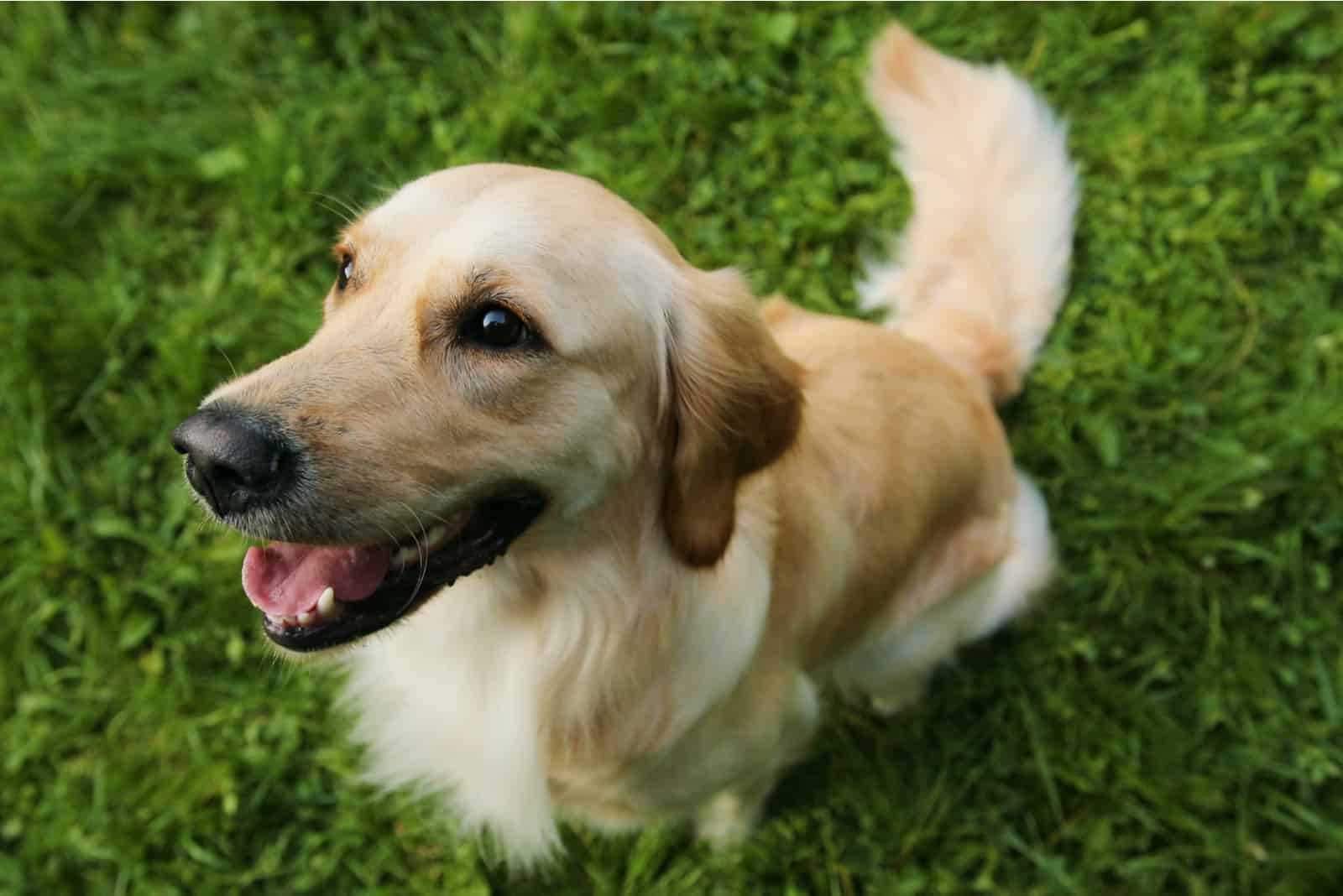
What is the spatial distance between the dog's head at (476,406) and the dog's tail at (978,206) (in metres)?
1.28

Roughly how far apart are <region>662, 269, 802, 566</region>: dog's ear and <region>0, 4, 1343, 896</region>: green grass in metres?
1.45

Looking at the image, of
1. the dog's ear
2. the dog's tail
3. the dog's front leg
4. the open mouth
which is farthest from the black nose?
the dog's tail

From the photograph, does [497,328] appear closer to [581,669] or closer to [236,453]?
[236,453]

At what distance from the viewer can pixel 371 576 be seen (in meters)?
1.86

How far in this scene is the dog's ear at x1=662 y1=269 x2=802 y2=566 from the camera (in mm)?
1931

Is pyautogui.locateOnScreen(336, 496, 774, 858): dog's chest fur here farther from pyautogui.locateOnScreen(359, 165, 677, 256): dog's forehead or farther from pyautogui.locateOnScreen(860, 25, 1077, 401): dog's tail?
pyautogui.locateOnScreen(860, 25, 1077, 401): dog's tail

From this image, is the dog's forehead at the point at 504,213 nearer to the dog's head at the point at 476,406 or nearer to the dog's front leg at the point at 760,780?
the dog's head at the point at 476,406

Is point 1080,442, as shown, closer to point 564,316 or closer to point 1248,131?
point 1248,131

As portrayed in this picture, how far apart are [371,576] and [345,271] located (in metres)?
0.60

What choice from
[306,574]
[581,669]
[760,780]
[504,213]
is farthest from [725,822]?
[504,213]

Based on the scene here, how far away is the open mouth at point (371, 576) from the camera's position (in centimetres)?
180

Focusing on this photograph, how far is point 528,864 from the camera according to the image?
285cm

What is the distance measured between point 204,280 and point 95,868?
198cm

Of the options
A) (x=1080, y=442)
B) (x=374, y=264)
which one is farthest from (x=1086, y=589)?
(x=374, y=264)
